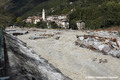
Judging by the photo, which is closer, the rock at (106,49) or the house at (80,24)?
the rock at (106,49)

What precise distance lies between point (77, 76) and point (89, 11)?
59735 mm

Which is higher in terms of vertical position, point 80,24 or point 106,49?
point 80,24

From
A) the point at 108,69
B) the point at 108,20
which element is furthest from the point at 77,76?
the point at 108,20

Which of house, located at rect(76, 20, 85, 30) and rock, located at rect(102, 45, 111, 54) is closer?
rock, located at rect(102, 45, 111, 54)

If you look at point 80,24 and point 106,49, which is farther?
point 80,24

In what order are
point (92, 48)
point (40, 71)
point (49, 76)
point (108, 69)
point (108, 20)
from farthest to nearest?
point (108, 20) → point (92, 48) → point (108, 69) → point (40, 71) → point (49, 76)

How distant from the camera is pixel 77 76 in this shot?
6004mm

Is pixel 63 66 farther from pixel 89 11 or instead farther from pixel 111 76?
pixel 89 11

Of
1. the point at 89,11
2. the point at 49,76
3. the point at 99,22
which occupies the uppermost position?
the point at 89,11

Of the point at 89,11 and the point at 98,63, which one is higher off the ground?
the point at 89,11

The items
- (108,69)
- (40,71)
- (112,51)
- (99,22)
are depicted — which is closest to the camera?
(40,71)

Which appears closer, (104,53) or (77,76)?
(77,76)

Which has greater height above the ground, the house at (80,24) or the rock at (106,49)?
the house at (80,24)

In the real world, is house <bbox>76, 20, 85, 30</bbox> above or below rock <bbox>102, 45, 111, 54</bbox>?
above
